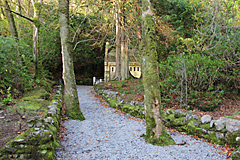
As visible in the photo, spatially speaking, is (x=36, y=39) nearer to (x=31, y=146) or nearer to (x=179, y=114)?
(x=31, y=146)

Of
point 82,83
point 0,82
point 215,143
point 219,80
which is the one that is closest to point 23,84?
point 0,82

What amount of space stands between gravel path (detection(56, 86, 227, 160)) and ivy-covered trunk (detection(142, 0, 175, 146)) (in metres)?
0.33

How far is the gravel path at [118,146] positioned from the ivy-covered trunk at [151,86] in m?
0.33

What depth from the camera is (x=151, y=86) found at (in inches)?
181

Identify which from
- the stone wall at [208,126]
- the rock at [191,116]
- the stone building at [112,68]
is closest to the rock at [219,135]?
the stone wall at [208,126]

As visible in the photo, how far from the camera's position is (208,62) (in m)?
6.81

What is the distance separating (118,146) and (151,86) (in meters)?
1.79

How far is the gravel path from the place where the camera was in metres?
3.90

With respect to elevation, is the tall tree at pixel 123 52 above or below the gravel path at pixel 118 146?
above

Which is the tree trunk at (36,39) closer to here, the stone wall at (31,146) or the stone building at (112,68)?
the stone wall at (31,146)

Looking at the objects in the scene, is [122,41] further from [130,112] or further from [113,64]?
[130,112]

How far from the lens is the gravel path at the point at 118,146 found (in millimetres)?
3903

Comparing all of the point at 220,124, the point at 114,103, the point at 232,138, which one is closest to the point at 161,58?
the point at 114,103

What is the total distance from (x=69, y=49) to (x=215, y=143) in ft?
18.7
